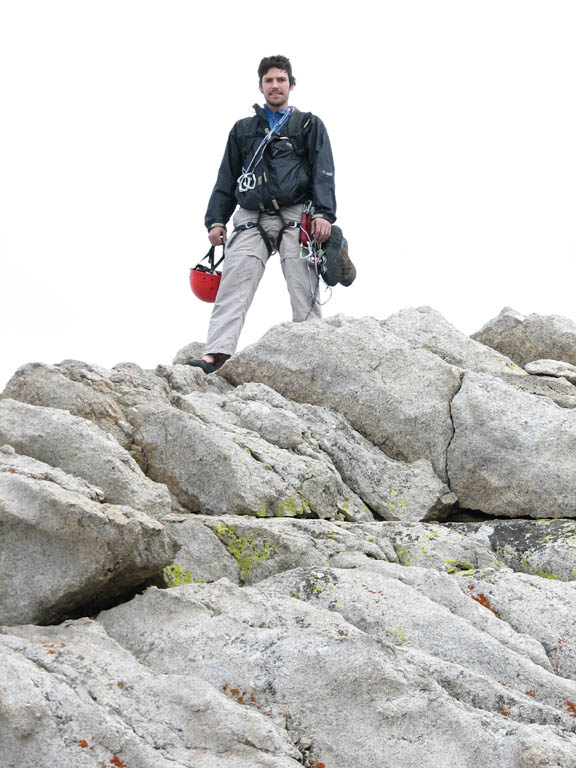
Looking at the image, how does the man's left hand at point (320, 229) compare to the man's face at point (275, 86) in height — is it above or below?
below

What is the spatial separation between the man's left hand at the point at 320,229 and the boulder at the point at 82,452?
8667mm

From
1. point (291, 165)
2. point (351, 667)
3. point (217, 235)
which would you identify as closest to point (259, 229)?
point (217, 235)

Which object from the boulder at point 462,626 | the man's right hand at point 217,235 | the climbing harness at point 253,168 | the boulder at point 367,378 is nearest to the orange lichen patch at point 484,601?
the boulder at point 462,626

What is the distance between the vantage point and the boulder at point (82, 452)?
1028 cm

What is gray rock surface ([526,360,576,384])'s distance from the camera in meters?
17.6

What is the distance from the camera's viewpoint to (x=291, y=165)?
60.1 ft

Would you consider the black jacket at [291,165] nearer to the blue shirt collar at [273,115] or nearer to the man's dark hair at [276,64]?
the blue shirt collar at [273,115]

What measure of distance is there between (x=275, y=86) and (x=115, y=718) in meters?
14.9

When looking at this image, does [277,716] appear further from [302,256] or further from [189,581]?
[302,256]

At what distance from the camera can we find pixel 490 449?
1412 centimetres

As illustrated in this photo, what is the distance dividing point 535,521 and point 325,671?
6669 mm

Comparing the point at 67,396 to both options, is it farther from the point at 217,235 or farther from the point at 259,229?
the point at 217,235

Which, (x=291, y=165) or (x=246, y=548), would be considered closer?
(x=246, y=548)

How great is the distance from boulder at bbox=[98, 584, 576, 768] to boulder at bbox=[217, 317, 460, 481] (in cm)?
544
